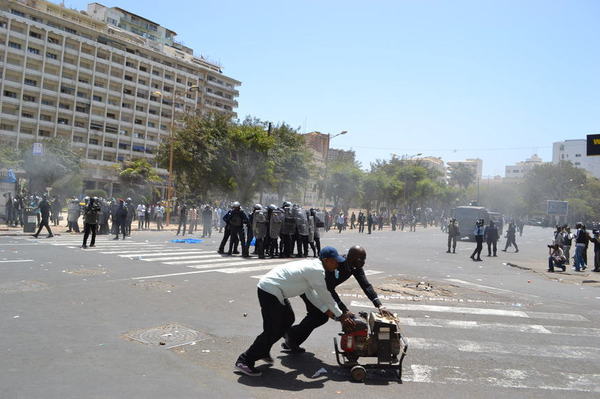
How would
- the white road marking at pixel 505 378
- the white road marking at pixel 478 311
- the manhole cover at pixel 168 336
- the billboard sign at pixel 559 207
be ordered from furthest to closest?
the billboard sign at pixel 559 207
the white road marking at pixel 478 311
the manhole cover at pixel 168 336
the white road marking at pixel 505 378

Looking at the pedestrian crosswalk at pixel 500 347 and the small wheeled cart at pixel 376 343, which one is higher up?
the small wheeled cart at pixel 376 343

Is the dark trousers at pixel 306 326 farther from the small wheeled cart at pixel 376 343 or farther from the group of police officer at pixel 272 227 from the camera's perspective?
the group of police officer at pixel 272 227

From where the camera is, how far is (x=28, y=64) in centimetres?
6519


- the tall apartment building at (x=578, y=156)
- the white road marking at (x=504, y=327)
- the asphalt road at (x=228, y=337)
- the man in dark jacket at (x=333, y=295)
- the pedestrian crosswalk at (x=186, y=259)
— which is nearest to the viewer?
the asphalt road at (x=228, y=337)

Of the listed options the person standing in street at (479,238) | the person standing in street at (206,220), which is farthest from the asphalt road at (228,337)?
the person standing in street at (206,220)

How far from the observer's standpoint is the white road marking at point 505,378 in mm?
5320

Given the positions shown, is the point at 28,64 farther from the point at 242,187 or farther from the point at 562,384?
the point at 562,384

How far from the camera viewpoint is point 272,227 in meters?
15.8

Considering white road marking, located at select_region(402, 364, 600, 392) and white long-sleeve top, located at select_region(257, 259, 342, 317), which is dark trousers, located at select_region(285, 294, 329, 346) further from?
white road marking, located at select_region(402, 364, 600, 392)

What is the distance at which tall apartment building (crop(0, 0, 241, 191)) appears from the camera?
210ft

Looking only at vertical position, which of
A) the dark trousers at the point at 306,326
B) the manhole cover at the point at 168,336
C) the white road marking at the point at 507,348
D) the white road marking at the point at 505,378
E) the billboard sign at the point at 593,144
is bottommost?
the manhole cover at the point at 168,336

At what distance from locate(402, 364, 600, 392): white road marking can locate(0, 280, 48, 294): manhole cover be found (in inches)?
267

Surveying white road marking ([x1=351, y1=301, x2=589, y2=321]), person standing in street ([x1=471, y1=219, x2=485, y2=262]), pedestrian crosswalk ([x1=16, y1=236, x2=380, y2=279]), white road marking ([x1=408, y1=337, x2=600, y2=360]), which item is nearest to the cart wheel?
white road marking ([x1=408, y1=337, x2=600, y2=360])

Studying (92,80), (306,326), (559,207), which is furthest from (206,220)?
(559,207)
